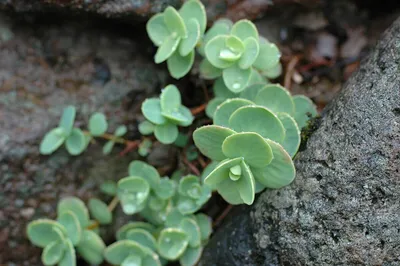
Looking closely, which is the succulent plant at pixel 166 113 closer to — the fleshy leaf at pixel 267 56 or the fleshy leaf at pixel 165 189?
the fleshy leaf at pixel 165 189

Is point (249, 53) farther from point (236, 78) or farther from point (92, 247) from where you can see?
point (92, 247)

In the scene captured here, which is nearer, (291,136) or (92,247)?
(291,136)

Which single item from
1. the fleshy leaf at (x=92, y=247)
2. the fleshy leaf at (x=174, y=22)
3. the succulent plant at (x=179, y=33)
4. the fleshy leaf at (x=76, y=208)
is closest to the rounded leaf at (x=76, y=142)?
the fleshy leaf at (x=76, y=208)

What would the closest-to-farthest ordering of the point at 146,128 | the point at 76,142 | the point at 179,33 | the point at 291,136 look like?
the point at 291,136 → the point at 179,33 → the point at 146,128 → the point at 76,142

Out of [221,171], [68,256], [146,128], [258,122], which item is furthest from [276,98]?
[68,256]

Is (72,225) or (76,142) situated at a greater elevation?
(76,142)
